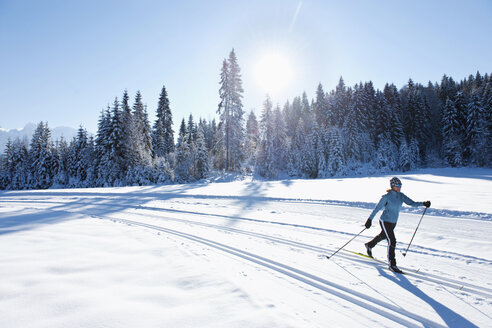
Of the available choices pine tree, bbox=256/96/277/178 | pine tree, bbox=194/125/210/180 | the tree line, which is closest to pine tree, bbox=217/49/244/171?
the tree line

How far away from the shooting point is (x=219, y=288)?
12.3 feet

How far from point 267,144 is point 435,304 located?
3616 cm

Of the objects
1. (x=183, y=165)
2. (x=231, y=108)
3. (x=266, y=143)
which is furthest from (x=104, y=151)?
(x=266, y=143)

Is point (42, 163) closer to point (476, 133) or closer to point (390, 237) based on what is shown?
point (390, 237)

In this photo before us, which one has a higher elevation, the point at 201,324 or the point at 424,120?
the point at 424,120

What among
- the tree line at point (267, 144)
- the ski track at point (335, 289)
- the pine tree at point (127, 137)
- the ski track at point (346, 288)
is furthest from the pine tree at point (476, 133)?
the pine tree at point (127, 137)

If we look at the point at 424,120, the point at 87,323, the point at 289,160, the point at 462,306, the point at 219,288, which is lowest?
the point at 462,306

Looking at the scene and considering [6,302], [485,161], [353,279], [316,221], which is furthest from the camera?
[485,161]

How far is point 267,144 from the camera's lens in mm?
39406

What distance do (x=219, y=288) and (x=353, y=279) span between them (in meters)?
2.65

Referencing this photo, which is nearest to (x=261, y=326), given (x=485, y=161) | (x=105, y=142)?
(x=105, y=142)

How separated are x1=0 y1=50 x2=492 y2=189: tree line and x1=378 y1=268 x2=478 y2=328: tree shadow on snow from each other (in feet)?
89.6

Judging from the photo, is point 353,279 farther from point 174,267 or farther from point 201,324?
point 174,267

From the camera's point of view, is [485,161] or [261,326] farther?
[485,161]
